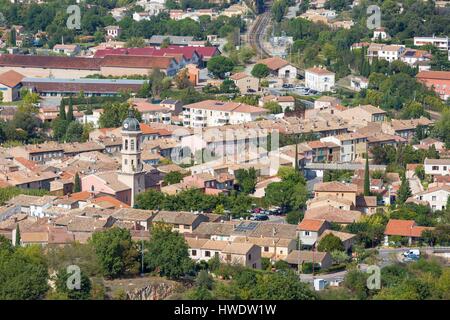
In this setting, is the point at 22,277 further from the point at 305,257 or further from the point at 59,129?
the point at 59,129

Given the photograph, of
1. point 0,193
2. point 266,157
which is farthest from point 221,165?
point 0,193

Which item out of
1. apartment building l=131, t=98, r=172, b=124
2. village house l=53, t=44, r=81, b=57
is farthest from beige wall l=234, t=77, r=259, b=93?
village house l=53, t=44, r=81, b=57

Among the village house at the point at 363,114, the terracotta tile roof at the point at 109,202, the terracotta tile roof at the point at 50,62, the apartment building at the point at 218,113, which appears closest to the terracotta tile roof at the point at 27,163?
the terracotta tile roof at the point at 109,202

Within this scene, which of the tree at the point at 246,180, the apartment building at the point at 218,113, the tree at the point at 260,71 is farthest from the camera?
the tree at the point at 260,71

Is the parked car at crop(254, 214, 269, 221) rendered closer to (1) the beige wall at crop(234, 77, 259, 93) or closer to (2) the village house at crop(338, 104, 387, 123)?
(2) the village house at crop(338, 104, 387, 123)

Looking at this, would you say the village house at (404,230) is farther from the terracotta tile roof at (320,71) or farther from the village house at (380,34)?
the village house at (380,34)
